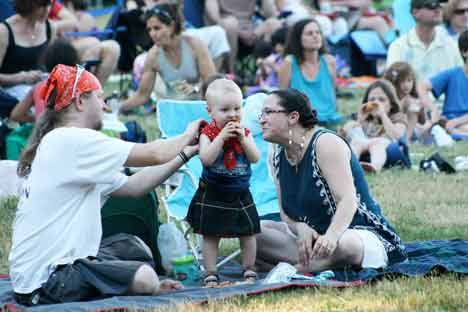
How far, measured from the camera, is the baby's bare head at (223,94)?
565cm

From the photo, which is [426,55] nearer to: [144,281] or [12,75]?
[12,75]

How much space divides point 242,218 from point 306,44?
212 inches

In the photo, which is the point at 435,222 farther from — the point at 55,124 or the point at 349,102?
the point at 349,102

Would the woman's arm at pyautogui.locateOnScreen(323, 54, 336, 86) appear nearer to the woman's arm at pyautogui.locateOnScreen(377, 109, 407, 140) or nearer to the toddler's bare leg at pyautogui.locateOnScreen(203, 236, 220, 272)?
the woman's arm at pyautogui.locateOnScreen(377, 109, 407, 140)

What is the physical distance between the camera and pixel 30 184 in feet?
16.9

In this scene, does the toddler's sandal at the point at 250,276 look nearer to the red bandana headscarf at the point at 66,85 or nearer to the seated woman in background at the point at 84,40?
the red bandana headscarf at the point at 66,85

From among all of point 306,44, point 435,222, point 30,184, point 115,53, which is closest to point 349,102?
point 306,44

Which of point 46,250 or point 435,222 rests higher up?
point 46,250

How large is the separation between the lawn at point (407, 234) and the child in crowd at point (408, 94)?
319mm

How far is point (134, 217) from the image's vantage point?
19.2 ft

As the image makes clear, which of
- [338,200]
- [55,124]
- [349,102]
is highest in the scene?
[55,124]

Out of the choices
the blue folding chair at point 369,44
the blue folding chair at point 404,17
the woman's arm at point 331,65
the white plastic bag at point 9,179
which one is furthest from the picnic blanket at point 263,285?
the blue folding chair at point 369,44

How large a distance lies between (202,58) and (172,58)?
11.8 inches

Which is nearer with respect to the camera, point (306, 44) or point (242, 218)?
point (242, 218)
